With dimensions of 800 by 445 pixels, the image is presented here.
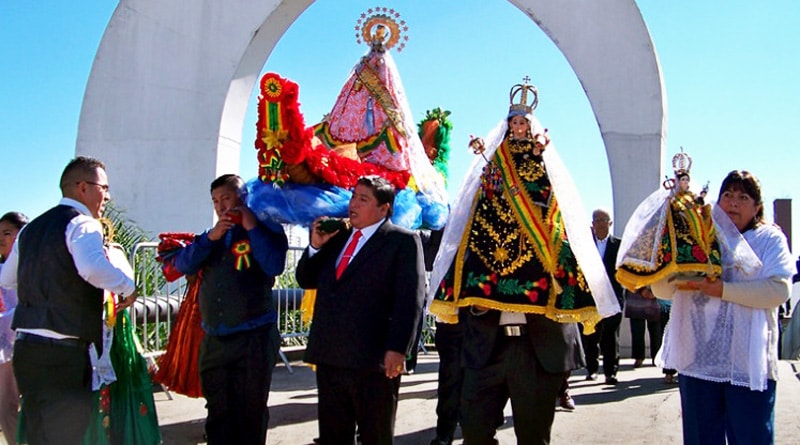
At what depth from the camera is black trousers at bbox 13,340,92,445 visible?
3816 millimetres

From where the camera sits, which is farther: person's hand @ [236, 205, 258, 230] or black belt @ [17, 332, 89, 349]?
person's hand @ [236, 205, 258, 230]

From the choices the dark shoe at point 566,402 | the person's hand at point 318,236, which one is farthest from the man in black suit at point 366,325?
the dark shoe at point 566,402

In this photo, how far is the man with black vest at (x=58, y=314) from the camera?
12.4 ft

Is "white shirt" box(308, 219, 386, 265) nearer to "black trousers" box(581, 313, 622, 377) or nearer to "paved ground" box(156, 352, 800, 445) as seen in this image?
"paved ground" box(156, 352, 800, 445)

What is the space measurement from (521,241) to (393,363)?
0.85 meters

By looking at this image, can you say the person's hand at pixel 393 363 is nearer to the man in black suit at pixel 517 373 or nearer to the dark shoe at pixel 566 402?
the man in black suit at pixel 517 373

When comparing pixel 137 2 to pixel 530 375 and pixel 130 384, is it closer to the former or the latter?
pixel 130 384

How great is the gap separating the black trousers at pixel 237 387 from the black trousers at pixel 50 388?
28.2 inches

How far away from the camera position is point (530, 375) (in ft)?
12.4

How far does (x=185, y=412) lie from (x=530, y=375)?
11.0 feet

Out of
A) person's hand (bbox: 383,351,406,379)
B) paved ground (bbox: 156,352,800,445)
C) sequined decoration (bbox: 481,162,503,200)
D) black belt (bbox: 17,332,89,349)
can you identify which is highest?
sequined decoration (bbox: 481,162,503,200)

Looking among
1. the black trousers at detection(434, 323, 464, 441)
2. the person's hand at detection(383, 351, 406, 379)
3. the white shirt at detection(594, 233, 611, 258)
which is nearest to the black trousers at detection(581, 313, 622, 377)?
the white shirt at detection(594, 233, 611, 258)

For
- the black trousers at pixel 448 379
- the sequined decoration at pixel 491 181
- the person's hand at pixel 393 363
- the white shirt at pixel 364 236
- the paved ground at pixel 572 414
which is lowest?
the paved ground at pixel 572 414

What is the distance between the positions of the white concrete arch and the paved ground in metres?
2.85
